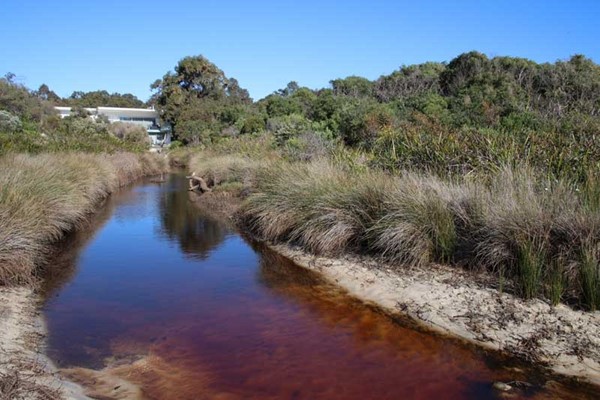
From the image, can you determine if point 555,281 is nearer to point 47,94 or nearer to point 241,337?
point 241,337

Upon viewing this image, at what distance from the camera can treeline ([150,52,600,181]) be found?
11703mm

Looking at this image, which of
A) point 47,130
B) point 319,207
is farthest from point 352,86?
point 319,207

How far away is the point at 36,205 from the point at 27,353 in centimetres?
491

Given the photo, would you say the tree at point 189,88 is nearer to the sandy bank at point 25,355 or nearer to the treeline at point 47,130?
the treeline at point 47,130

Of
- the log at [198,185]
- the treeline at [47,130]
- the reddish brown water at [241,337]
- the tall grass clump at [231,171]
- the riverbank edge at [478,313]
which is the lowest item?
the reddish brown water at [241,337]

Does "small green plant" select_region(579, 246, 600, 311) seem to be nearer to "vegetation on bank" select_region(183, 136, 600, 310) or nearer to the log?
"vegetation on bank" select_region(183, 136, 600, 310)

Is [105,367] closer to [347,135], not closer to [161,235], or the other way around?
[161,235]

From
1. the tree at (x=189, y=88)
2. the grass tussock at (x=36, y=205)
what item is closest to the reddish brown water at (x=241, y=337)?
the grass tussock at (x=36, y=205)

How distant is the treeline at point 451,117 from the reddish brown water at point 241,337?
5.03 meters

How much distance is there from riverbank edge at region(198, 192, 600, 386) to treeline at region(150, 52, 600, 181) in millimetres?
3490

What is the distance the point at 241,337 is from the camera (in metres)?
6.56

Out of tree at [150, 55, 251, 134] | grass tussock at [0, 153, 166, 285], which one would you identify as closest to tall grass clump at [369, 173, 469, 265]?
grass tussock at [0, 153, 166, 285]

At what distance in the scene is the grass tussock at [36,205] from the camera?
7766 millimetres

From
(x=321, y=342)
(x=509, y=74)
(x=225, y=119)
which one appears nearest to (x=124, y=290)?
(x=321, y=342)
